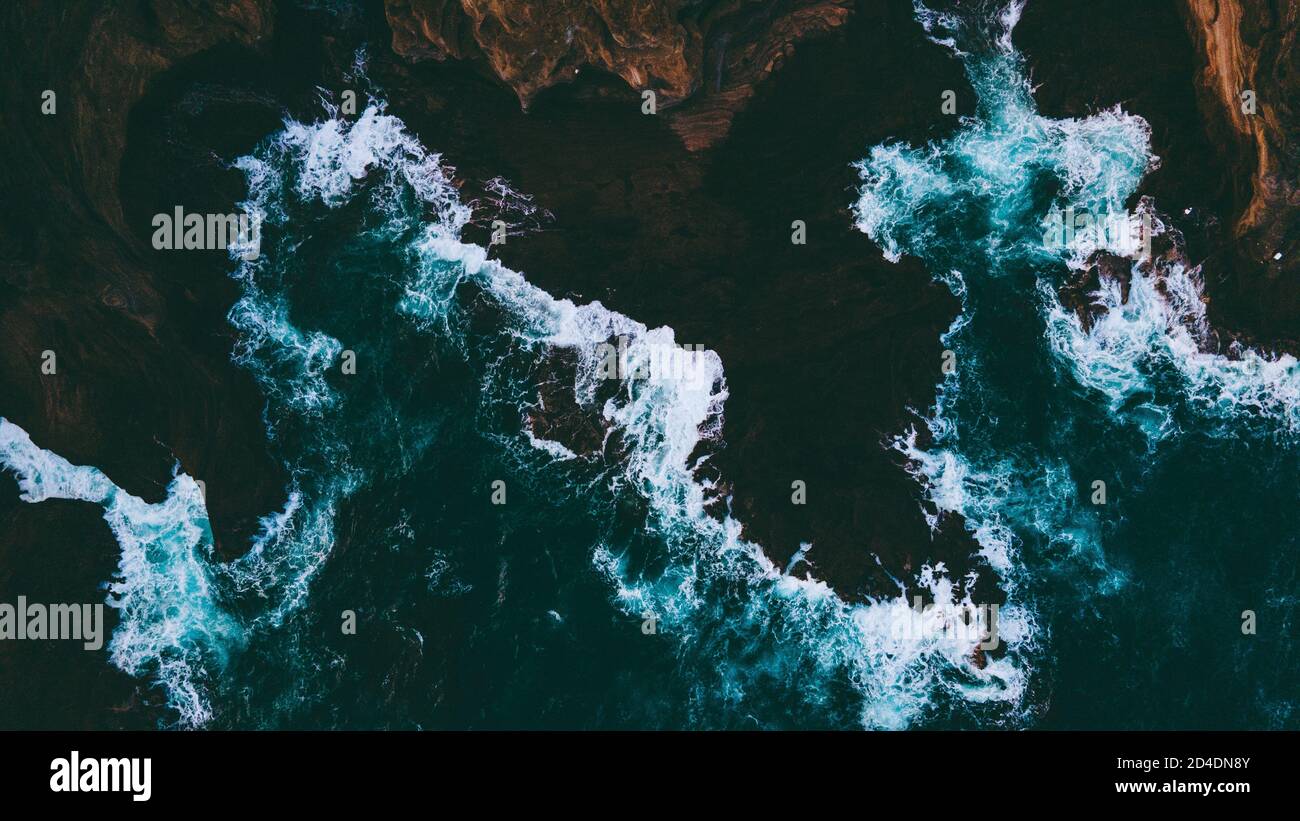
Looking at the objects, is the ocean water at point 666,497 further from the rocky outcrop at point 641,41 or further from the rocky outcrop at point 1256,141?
the rocky outcrop at point 641,41

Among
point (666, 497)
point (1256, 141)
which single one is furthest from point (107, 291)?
point (1256, 141)

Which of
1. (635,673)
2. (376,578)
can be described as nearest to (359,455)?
(376,578)

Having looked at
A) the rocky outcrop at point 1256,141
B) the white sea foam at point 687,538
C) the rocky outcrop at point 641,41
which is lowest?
the white sea foam at point 687,538

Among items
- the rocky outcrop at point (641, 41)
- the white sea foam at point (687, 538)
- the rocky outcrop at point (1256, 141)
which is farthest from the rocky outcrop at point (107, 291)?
the rocky outcrop at point (1256, 141)

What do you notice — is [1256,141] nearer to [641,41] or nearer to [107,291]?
[641,41]

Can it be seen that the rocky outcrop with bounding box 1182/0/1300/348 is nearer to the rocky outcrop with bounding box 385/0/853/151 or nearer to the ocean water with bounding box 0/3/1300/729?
the ocean water with bounding box 0/3/1300/729
